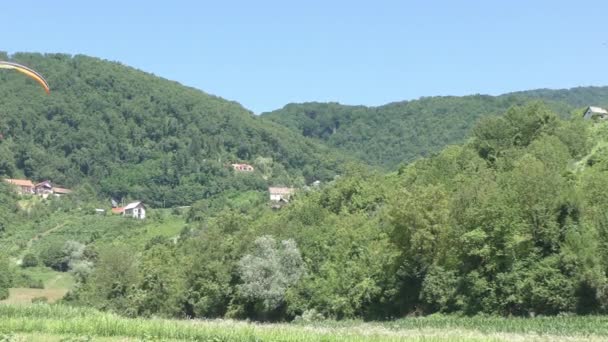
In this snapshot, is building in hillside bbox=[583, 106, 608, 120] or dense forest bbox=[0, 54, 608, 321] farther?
building in hillside bbox=[583, 106, 608, 120]

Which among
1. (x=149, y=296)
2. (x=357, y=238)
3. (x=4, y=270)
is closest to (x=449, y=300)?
(x=357, y=238)

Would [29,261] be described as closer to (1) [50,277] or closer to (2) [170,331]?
(1) [50,277]

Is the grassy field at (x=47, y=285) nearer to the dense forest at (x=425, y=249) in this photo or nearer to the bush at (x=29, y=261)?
the bush at (x=29, y=261)

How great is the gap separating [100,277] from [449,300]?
188 feet

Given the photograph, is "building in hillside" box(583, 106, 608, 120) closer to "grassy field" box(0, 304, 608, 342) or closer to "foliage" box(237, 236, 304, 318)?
"foliage" box(237, 236, 304, 318)

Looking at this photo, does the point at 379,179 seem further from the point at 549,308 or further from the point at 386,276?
the point at 549,308

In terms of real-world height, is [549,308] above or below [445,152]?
below

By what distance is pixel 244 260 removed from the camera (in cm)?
7750

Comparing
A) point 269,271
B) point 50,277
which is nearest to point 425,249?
point 269,271

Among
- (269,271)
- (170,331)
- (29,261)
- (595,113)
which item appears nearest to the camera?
(170,331)

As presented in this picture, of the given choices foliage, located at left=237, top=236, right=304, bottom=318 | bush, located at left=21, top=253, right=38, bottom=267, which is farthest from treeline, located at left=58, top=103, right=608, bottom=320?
bush, located at left=21, top=253, right=38, bottom=267

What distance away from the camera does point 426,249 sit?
6391 centimetres

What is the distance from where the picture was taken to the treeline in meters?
54.8

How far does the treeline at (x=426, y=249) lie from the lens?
54.8 metres
